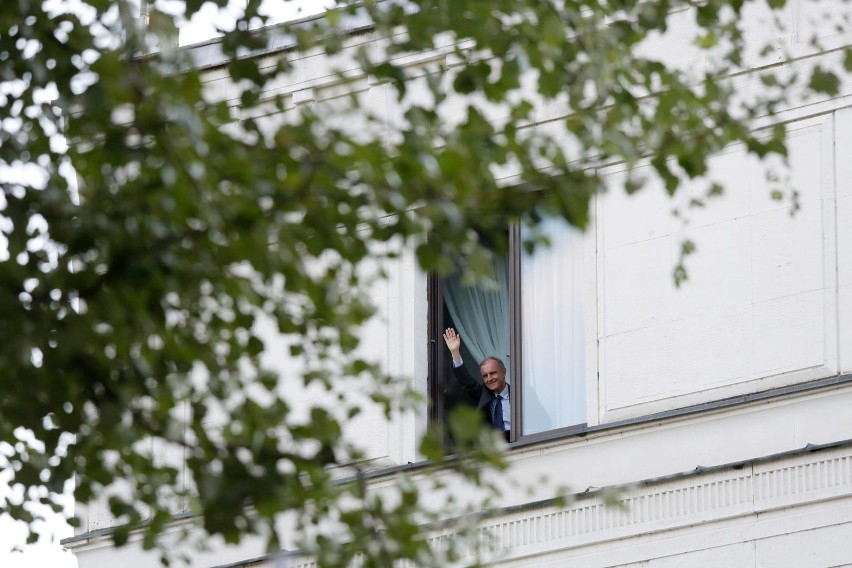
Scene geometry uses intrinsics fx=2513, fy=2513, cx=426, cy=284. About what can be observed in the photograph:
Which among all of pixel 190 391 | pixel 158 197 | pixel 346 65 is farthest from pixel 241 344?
pixel 346 65

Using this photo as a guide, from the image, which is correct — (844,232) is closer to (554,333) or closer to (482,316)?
(554,333)

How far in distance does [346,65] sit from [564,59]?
10196mm

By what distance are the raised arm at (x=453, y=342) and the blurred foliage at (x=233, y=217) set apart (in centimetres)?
852

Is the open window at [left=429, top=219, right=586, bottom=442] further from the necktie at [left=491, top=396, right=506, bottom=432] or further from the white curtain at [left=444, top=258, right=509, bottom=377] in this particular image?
the necktie at [left=491, top=396, right=506, bottom=432]

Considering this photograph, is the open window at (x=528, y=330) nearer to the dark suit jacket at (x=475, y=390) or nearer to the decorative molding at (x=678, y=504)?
the dark suit jacket at (x=475, y=390)

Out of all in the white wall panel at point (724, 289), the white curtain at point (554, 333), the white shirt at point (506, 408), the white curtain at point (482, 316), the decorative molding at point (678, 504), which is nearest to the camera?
the decorative molding at point (678, 504)

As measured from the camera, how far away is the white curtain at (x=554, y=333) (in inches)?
790

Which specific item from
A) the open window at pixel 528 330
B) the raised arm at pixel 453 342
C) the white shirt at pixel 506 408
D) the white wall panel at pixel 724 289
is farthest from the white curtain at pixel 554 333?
the raised arm at pixel 453 342

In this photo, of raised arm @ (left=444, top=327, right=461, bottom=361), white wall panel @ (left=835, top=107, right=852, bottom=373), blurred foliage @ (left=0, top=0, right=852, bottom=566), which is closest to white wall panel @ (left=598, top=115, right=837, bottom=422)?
white wall panel @ (left=835, top=107, right=852, bottom=373)

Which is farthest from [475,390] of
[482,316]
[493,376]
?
[482,316]

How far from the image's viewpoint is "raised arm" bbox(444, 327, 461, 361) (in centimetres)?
2061

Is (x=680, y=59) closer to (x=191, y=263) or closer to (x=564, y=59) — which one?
(x=564, y=59)

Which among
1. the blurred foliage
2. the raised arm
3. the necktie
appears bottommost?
the blurred foliage

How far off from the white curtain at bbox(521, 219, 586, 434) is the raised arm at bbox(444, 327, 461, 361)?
1.89 ft
